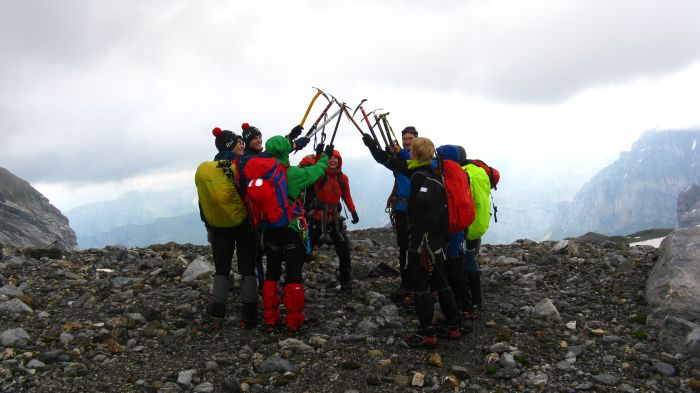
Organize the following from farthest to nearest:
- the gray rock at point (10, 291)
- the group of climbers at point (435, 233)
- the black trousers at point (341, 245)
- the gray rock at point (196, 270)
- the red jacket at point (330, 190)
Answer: the gray rock at point (196, 270) → the red jacket at point (330, 190) → the black trousers at point (341, 245) → the gray rock at point (10, 291) → the group of climbers at point (435, 233)

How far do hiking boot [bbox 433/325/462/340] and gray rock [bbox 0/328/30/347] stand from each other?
6.74 m

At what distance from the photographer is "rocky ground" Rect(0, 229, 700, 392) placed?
21.0 feet

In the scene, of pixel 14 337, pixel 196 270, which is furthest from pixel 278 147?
pixel 196 270

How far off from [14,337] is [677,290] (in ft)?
36.8

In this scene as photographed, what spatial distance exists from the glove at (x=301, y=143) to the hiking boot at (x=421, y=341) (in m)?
4.21

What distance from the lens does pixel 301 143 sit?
30.6ft

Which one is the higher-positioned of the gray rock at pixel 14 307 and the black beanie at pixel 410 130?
the black beanie at pixel 410 130

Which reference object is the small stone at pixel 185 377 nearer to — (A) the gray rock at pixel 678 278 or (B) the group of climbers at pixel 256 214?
(B) the group of climbers at pixel 256 214

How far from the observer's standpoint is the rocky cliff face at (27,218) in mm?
129000

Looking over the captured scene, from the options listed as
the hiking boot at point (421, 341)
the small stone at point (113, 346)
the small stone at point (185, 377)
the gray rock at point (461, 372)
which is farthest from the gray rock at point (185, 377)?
the gray rock at point (461, 372)

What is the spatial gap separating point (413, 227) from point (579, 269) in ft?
20.8

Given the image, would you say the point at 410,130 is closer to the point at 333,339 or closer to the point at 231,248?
the point at 231,248

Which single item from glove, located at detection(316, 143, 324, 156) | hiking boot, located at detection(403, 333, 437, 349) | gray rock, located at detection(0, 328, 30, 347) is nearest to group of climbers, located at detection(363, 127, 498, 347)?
hiking boot, located at detection(403, 333, 437, 349)

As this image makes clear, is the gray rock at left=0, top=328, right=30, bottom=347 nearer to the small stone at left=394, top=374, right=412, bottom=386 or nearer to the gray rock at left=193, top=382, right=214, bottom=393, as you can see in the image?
the gray rock at left=193, top=382, right=214, bottom=393
